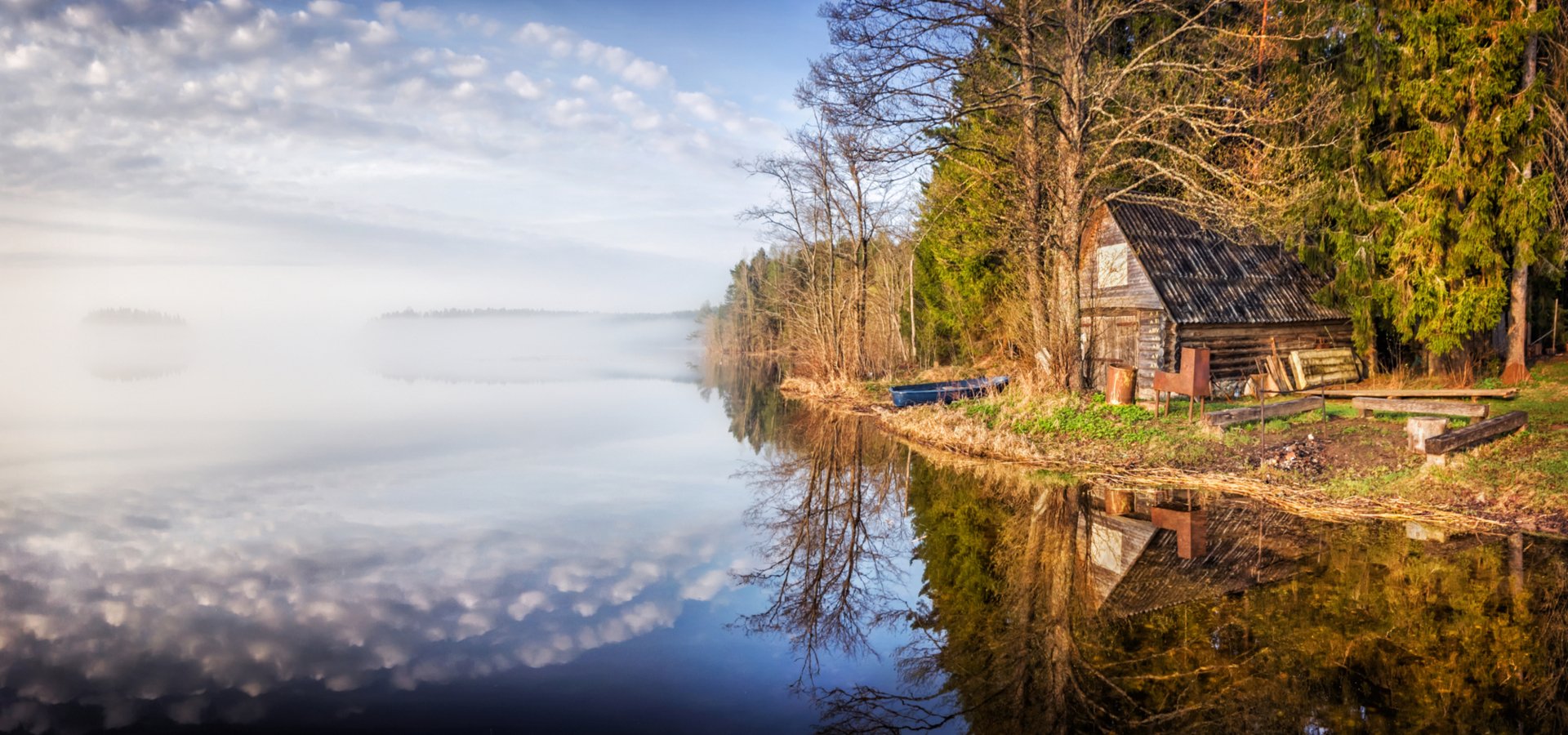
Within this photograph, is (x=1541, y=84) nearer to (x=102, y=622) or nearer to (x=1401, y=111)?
(x=1401, y=111)

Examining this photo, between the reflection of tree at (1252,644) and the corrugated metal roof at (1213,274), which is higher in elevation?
the corrugated metal roof at (1213,274)

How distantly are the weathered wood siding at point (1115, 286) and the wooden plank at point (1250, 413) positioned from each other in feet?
15.3

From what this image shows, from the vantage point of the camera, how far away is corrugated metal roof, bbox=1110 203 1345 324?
1994 cm

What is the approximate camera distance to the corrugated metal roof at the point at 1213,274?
19.9 metres

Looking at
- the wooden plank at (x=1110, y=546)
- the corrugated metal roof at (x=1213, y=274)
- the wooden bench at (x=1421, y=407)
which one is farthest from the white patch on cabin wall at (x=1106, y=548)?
the corrugated metal roof at (x=1213, y=274)

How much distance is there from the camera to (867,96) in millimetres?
16094

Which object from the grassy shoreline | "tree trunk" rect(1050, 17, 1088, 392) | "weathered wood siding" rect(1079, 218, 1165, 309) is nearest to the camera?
the grassy shoreline

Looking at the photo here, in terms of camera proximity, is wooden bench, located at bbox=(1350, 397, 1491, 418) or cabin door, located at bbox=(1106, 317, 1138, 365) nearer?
wooden bench, located at bbox=(1350, 397, 1491, 418)

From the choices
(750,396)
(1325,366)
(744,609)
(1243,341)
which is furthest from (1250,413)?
(750,396)

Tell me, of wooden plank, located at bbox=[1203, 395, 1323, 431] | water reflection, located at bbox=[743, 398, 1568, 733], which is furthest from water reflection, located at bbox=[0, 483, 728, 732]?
wooden plank, located at bbox=[1203, 395, 1323, 431]

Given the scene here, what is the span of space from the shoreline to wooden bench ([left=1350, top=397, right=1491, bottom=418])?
5.34 ft

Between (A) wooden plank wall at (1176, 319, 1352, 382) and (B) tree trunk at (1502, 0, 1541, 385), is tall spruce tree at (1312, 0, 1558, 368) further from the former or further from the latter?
(A) wooden plank wall at (1176, 319, 1352, 382)

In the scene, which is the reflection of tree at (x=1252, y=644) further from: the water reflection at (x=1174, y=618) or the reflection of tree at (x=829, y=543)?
the reflection of tree at (x=829, y=543)

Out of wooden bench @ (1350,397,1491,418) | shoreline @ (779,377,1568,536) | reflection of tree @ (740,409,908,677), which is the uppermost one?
wooden bench @ (1350,397,1491,418)
